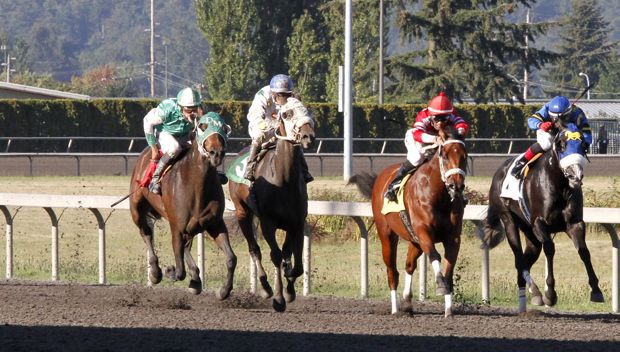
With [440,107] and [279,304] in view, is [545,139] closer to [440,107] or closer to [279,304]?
[440,107]

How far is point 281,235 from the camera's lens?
16766 millimetres

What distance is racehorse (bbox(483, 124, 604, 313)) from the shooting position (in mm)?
10383

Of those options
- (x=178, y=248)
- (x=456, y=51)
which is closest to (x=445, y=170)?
(x=178, y=248)

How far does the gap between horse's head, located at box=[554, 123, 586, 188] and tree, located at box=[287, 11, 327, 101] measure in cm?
4334

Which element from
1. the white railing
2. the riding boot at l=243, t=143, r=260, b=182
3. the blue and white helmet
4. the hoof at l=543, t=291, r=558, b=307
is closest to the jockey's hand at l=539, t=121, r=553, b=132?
the white railing

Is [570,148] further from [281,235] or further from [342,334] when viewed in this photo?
[281,235]

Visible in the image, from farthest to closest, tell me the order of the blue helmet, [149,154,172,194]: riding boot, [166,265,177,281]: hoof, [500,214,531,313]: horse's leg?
1. [149,154,172,194]: riding boot
2. [166,265,177,281]: hoof
3. [500,214,531,313]: horse's leg
4. the blue helmet

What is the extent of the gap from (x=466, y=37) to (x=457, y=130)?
133 feet

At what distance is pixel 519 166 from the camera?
37.3ft

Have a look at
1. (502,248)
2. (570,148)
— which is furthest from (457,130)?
(502,248)

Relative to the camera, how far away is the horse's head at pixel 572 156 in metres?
10.3

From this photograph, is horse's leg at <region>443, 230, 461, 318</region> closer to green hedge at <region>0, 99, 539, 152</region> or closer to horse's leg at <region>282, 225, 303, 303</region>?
horse's leg at <region>282, 225, 303, 303</region>

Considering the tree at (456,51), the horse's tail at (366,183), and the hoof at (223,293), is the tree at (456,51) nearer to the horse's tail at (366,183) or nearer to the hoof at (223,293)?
the horse's tail at (366,183)

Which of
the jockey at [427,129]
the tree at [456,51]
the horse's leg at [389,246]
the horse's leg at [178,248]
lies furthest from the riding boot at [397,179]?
the tree at [456,51]
